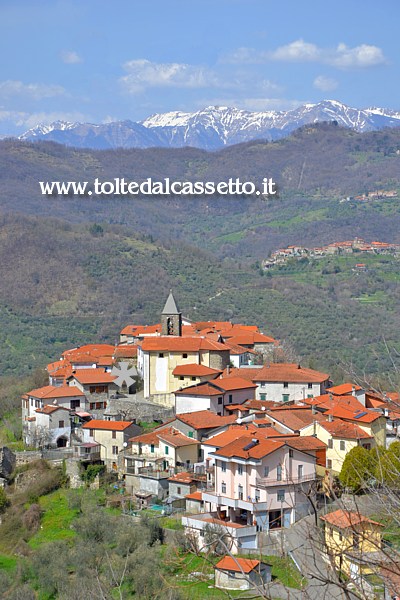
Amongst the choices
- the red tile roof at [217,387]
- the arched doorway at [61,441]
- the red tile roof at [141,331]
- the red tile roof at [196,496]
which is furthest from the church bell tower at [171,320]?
the red tile roof at [196,496]

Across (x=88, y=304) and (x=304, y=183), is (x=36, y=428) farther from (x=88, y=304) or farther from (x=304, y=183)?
(x=304, y=183)

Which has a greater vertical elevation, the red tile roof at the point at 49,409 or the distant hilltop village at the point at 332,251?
the distant hilltop village at the point at 332,251

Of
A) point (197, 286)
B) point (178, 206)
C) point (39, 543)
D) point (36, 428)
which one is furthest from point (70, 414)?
point (178, 206)

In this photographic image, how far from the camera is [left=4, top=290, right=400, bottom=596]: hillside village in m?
22.0

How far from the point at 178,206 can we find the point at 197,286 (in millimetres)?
103280

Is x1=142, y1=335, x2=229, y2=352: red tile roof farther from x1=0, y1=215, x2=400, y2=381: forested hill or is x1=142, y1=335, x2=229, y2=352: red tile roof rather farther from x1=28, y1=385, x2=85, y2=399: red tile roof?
x1=0, y1=215, x2=400, y2=381: forested hill

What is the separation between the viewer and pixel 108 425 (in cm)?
2709

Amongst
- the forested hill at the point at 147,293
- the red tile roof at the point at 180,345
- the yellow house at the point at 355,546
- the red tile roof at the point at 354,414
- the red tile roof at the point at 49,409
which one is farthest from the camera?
the forested hill at the point at 147,293

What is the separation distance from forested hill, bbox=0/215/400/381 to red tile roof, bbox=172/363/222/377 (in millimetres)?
26193

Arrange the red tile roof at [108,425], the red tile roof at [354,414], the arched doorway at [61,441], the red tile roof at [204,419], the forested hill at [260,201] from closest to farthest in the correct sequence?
the red tile roof at [354,414]
the red tile roof at [204,419]
the red tile roof at [108,425]
the arched doorway at [61,441]
the forested hill at [260,201]

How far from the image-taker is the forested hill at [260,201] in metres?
138

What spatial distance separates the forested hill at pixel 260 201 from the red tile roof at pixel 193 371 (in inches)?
3772

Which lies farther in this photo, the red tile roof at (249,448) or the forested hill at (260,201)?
the forested hill at (260,201)

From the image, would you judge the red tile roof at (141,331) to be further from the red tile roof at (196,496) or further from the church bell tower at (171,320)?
the red tile roof at (196,496)
